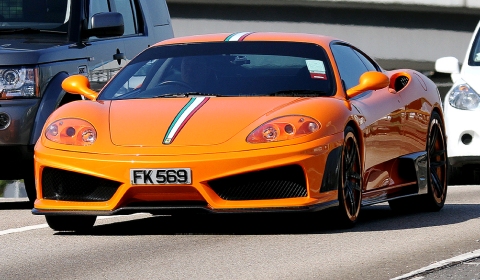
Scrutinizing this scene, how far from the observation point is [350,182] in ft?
28.4

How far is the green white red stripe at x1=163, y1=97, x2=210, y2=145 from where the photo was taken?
8.19 meters

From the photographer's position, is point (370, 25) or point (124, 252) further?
point (370, 25)

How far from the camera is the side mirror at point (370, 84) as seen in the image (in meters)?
8.99

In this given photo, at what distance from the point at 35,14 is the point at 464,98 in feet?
14.7

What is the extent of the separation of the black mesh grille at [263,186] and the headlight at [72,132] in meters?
0.84

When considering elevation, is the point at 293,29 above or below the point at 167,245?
below

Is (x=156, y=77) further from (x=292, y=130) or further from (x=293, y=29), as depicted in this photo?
(x=293, y=29)

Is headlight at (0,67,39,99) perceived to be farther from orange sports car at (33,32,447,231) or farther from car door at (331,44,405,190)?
car door at (331,44,405,190)

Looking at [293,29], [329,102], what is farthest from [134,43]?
[293,29]

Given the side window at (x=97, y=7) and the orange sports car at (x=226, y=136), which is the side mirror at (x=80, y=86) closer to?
the orange sports car at (x=226, y=136)

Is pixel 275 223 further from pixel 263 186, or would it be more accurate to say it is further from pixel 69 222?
pixel 69 222

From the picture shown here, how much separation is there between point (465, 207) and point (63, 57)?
3.28 metres

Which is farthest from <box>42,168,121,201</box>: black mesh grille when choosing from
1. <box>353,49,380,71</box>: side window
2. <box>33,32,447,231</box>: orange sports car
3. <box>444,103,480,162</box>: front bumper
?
<box>444,103,480,162</box>: front bumper

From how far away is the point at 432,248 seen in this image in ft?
25.5
